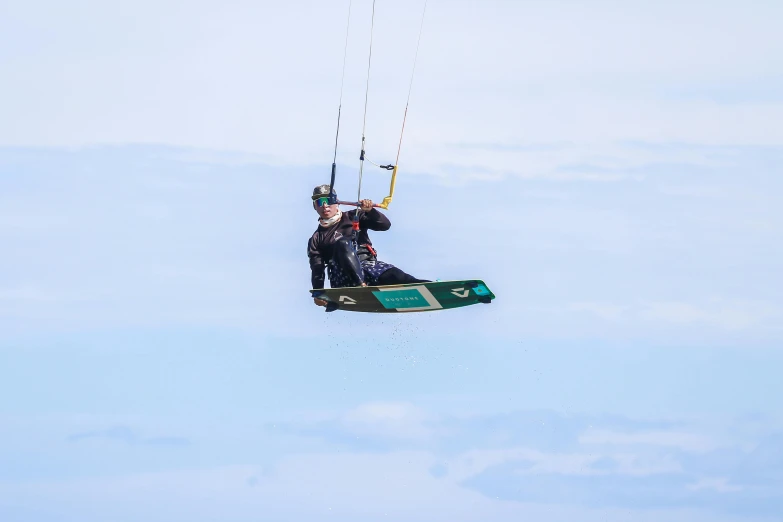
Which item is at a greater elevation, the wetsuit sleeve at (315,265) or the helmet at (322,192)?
the helmet at (322,192)

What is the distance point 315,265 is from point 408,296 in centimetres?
207

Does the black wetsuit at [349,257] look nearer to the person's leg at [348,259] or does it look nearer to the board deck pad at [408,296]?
the person's leg at [348,259]

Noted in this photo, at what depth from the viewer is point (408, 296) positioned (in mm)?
32656

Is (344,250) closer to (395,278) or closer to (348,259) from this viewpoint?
(348,259)

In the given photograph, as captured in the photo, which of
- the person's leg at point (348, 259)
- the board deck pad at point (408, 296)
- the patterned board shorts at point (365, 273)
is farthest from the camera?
the patterned board shorts at point (365, 273)

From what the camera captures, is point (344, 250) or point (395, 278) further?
point (395, 278)

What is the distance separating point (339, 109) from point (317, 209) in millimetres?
3368

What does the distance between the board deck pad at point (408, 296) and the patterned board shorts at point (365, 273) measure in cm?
36

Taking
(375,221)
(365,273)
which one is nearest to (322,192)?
(375,221)

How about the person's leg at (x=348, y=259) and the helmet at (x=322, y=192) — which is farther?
the helmet at (x=322, y=192)

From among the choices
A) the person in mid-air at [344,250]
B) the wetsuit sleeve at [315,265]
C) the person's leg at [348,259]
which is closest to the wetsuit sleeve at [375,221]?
the person in mid-air at [344,250]

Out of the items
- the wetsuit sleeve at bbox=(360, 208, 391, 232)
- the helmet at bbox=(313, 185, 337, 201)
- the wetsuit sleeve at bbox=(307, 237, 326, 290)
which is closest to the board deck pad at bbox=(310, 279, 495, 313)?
the wetsuit sleeve at bbox=(307, 237, 326, 290)

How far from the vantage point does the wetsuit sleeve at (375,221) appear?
32.6 metres

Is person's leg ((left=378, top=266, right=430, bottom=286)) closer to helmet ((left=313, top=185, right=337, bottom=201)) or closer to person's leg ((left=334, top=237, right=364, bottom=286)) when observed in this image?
person's leg ((left=334, top=237, right=364, bottom=286))
